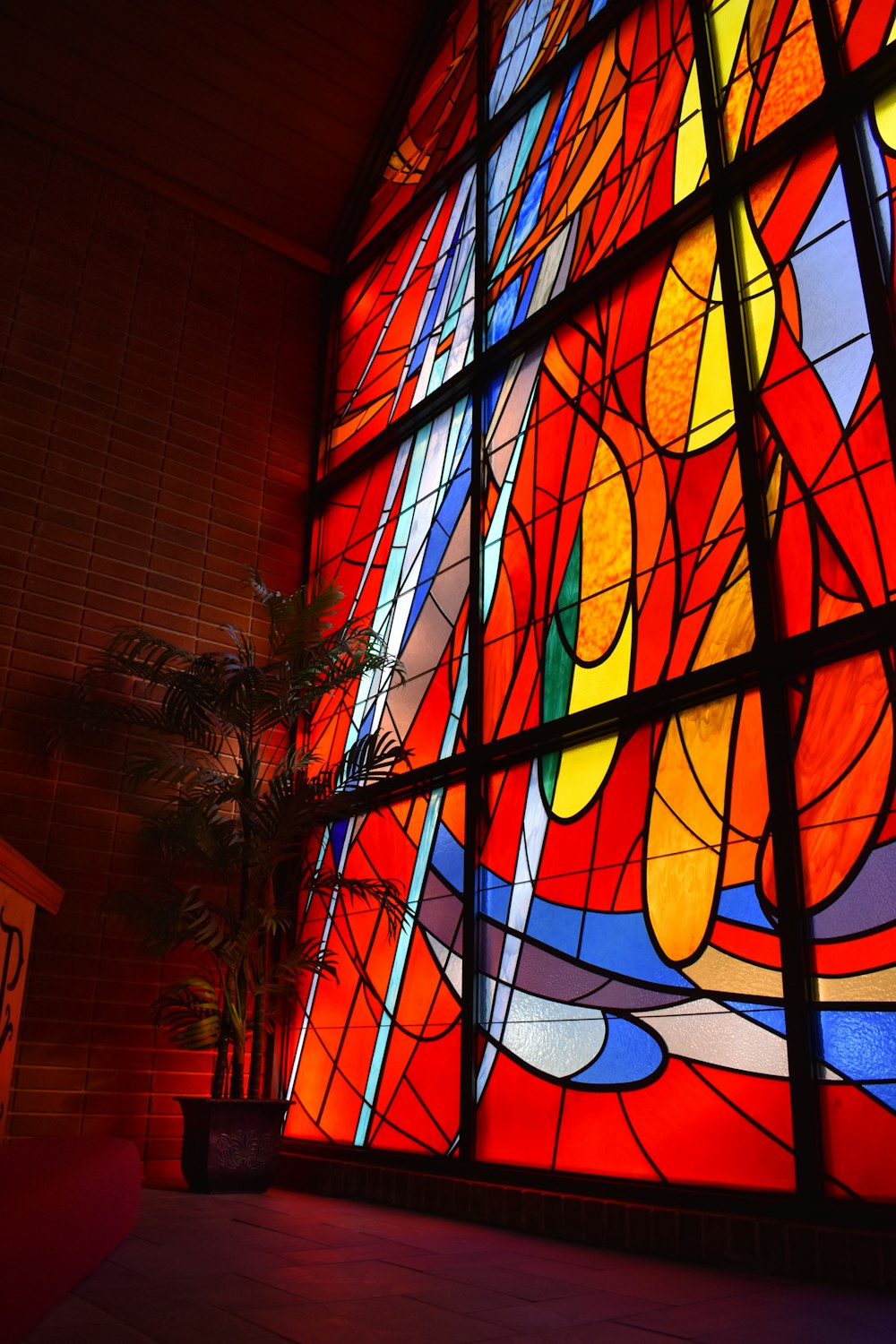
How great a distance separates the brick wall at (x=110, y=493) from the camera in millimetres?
5301

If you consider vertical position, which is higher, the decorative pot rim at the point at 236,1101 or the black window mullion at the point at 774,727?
the black window mullion at the point at 774,727

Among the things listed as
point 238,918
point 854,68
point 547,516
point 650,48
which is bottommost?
point 238,918

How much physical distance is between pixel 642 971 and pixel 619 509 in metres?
1.79

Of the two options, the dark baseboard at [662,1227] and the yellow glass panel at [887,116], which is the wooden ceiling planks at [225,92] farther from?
the dark baseboard at [662,1227]

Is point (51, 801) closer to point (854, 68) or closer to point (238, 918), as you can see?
point (238, 918)

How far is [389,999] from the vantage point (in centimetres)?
482

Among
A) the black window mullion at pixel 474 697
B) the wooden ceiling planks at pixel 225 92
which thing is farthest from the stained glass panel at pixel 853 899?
the wooden ceiling planks at pixel 225 92

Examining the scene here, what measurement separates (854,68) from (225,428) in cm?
438

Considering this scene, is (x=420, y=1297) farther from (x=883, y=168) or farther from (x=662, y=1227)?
(x=883, y=168)

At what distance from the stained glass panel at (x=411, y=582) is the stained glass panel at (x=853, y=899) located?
77.4 inches

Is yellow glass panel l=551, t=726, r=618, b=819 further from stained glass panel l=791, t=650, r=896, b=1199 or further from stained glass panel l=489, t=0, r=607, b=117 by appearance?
stained glass panel l=489, t=0, r=607, b=117

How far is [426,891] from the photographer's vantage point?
186 inches

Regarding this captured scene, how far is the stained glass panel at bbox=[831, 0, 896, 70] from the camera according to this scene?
3580 mm

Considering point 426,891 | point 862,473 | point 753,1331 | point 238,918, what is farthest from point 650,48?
point 753,1331
